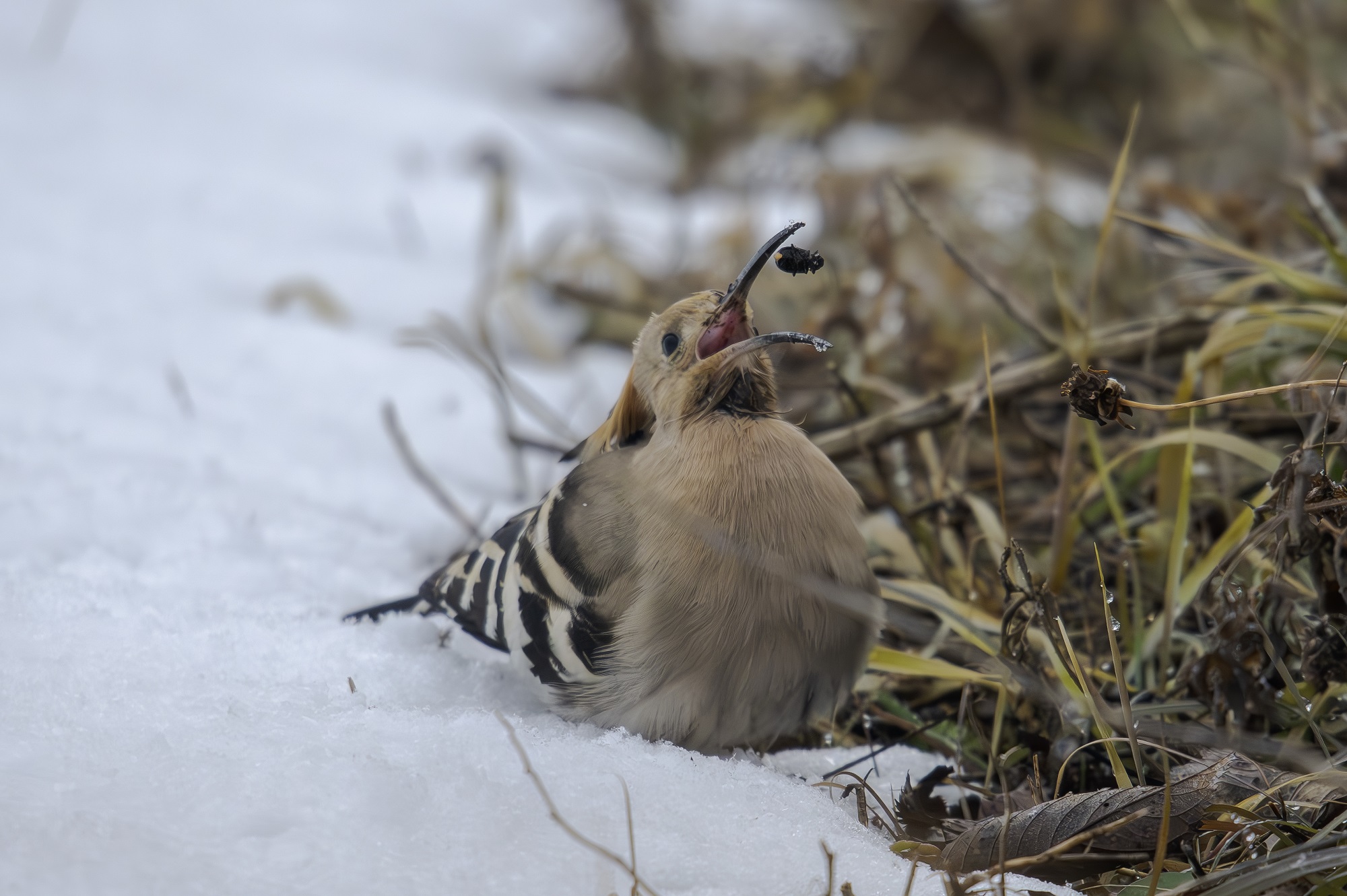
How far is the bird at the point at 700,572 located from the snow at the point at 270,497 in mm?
→ 92

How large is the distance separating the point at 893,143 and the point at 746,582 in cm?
400

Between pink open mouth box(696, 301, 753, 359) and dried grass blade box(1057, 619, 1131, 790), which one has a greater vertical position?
pink open mouth box(696, 301, 753, 359)

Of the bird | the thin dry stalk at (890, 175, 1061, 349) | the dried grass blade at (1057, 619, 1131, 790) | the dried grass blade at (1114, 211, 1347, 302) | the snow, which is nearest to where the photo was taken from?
the snow

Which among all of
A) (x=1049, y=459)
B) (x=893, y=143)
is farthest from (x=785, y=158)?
(x=1049, y=459)

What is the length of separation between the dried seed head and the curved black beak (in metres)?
0.50

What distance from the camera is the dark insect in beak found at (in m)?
1.78

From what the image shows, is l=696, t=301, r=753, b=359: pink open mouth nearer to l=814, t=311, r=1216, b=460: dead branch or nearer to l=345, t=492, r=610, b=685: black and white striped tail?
l=345, t=492, r=610, b=685: black and white striped tail

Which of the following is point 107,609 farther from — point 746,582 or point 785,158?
point 785,158

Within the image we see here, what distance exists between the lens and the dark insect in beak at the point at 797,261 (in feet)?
5.84

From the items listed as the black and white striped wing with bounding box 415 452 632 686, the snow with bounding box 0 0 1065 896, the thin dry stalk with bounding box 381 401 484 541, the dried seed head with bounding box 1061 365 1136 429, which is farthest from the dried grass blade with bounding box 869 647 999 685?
the thin dry stalk with bounding box 381 401 484 541

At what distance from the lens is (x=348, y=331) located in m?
3.66

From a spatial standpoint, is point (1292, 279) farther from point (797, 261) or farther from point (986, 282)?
point (797, 261)

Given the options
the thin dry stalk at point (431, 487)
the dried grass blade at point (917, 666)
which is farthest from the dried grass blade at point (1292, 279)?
the thin dry stalk at point (431, 487)

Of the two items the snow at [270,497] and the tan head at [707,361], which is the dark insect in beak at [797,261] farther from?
the snow at [270,497]
